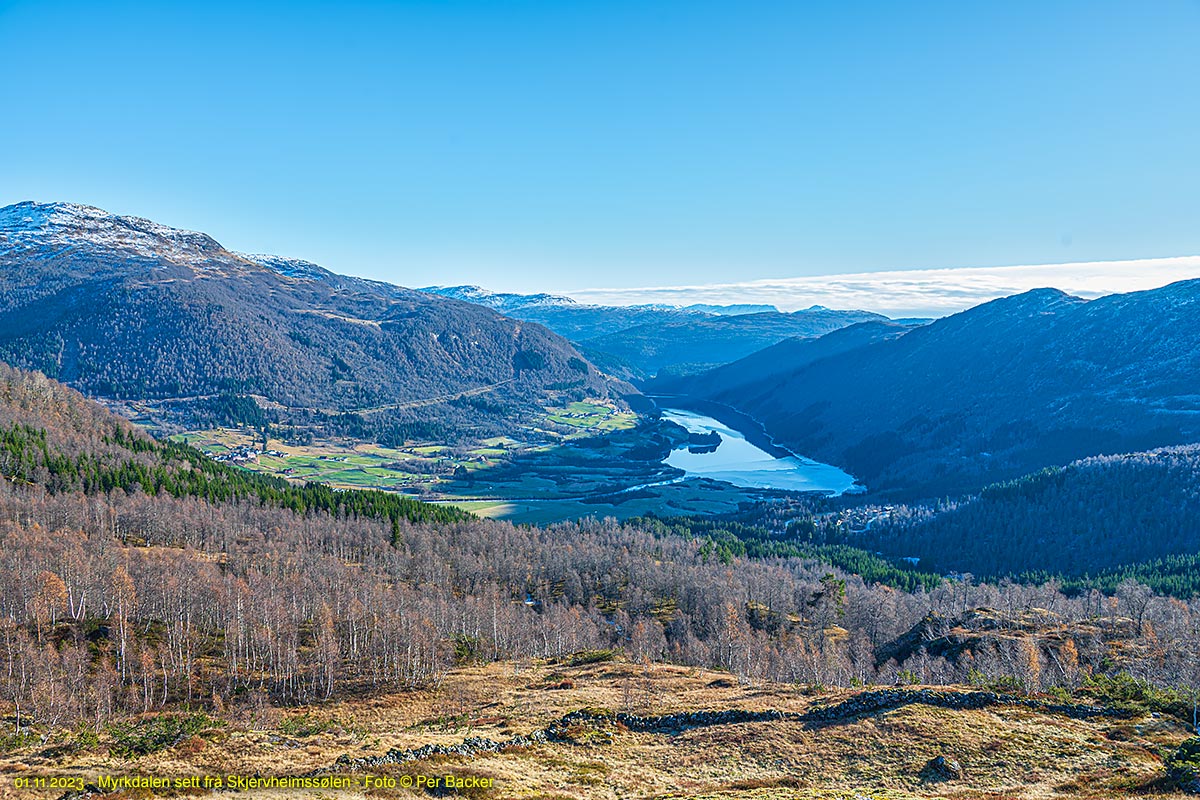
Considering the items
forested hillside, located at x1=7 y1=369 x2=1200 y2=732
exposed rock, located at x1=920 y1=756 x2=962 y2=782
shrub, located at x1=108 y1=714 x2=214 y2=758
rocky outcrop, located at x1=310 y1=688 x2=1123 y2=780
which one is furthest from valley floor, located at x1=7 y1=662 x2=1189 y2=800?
forested hillside, located at x1=7 y1=369 x2=1200 y2=732

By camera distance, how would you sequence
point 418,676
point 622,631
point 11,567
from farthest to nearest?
point 622,631 < point 11,567 < point 418,676

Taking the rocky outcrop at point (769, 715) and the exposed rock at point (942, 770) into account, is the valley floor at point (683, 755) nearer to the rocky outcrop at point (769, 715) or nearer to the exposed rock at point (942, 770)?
the exposed rock at point (942, 770)

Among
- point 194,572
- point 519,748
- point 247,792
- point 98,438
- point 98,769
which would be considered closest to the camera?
point 247,792

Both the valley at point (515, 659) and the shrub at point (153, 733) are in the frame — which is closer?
the valley at point (515, 659)

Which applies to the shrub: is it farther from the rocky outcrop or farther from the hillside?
the rocky outcrop

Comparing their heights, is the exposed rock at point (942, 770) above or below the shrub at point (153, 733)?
above

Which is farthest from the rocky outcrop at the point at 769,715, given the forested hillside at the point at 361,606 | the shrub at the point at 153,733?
the shrub at the point at 153,733

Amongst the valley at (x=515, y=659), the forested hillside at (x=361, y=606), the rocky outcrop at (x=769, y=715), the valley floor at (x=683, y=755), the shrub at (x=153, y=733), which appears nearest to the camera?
the valley floor at (x=683, y=755)

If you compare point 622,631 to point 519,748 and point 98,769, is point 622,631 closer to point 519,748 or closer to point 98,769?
point 519,748

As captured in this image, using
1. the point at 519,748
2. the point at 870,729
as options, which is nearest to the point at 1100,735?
the point at 870,729
